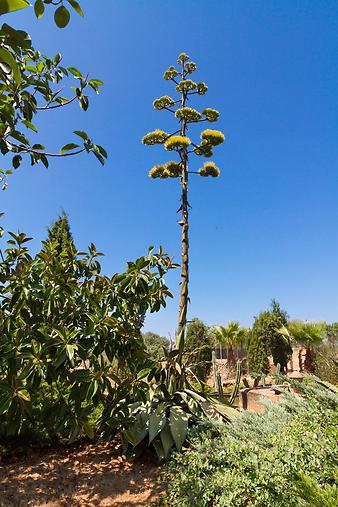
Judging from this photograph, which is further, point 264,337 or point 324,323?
point 324,323

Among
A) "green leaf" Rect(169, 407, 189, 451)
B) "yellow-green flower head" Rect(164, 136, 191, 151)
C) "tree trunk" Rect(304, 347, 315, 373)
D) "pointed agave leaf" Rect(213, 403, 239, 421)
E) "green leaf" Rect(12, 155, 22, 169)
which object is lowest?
"green leaf" Rect(169, 407, 189, 451)

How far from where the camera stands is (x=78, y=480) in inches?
113

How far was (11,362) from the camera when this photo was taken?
2350mm

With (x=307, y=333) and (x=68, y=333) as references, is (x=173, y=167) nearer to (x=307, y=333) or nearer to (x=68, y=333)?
(x=68, y=333)

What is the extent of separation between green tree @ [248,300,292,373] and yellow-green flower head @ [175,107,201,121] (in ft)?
29.5

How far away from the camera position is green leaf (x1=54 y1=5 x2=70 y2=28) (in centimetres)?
85

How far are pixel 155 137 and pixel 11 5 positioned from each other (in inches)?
249

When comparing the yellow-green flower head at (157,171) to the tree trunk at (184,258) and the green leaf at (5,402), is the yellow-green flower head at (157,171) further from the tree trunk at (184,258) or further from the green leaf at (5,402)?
the green leaf at (5,402)

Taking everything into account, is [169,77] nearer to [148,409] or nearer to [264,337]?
[148,409]

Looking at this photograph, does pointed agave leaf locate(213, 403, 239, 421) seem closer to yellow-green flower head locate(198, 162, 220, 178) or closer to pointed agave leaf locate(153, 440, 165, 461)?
pointed agave leaf locate(153, 440, 165, 461)

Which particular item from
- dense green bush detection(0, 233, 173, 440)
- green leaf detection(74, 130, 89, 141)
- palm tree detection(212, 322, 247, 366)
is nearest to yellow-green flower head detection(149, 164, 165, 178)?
dense green bush detection(0, 233, 173, 440)

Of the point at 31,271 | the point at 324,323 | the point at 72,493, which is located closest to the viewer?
the point at 72,493

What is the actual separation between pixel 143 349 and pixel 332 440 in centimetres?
207

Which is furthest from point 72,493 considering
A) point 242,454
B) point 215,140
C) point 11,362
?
point 215,140
